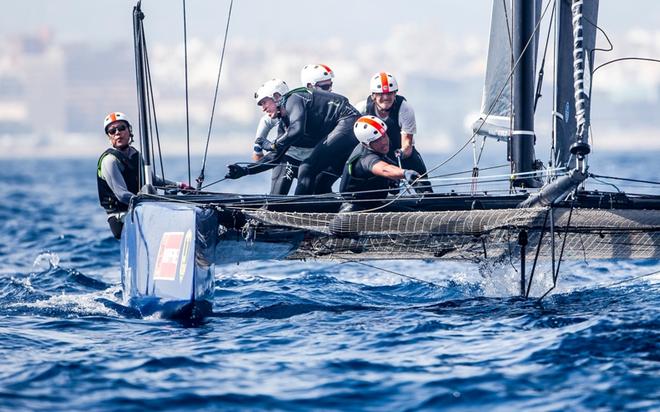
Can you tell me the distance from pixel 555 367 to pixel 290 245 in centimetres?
231

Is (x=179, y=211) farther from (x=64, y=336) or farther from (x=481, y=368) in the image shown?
(x=481, y=368)

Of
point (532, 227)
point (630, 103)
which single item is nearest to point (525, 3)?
point (532, 227)

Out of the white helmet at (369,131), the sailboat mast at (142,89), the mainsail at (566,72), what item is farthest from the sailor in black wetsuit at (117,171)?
the mainsail at (566,72)

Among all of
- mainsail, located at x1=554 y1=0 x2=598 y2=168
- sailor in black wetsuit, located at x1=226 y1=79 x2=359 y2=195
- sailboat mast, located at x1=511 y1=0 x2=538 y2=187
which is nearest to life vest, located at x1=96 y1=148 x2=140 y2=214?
sailor in black wetsuit, located at x1=226 y1=79 x2=359 y2=195

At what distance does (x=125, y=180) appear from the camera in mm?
7184

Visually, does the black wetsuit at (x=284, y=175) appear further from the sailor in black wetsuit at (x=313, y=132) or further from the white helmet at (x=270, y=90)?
the white helmet at (x=270, y=90)

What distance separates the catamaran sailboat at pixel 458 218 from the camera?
597cm

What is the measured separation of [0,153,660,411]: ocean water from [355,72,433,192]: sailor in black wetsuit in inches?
33.4

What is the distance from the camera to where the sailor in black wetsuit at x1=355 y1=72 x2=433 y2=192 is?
749 cm

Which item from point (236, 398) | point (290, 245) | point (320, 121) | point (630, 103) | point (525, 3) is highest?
point (630, 103)

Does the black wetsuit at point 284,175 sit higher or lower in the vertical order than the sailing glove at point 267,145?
lower

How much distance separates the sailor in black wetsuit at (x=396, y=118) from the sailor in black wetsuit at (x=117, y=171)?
4.39ft

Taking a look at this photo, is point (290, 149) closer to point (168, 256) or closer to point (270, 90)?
point (270, 90)

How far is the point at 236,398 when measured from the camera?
174 inches
